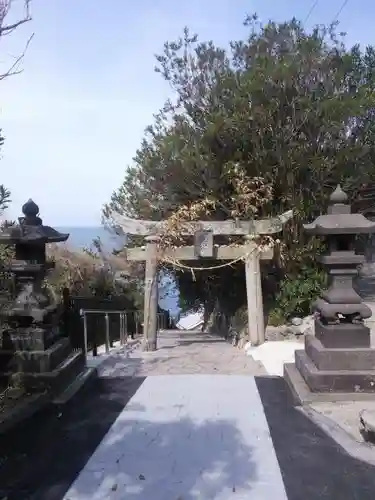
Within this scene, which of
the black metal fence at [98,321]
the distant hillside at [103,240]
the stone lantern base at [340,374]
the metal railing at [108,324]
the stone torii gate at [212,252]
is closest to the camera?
the stone lantern base at [340,374]

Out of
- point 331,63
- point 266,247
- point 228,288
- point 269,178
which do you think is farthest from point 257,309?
point 331,63

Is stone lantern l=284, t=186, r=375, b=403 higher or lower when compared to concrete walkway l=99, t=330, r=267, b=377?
higher

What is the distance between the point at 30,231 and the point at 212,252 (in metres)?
5.33

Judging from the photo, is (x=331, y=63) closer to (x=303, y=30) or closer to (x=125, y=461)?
(x=303, y=30)

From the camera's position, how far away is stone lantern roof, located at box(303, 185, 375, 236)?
6.32m

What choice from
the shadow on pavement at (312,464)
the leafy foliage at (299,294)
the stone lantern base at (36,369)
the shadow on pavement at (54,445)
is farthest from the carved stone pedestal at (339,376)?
the leafy foliage at (299,294)

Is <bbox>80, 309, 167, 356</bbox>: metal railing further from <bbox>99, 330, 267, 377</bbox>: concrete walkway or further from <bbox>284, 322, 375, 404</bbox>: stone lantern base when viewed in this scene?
<bbox>284, 322, 375, 404</bbox>: stone lantern base

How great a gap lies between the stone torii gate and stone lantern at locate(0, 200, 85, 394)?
4.68m

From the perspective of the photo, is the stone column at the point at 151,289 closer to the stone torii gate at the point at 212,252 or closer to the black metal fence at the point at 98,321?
the stone torii gate at the point at 212,252

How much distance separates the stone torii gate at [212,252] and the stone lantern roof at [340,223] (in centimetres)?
424

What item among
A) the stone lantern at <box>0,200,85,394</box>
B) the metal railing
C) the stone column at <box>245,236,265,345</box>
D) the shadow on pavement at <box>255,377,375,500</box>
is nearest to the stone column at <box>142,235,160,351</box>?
the metal railing

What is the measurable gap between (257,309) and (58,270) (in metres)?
6.56

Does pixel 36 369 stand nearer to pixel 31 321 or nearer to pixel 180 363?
pixel 31 321

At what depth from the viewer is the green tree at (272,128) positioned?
35.7 feet
